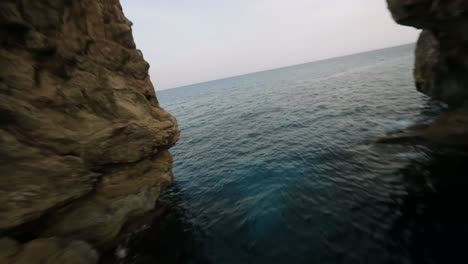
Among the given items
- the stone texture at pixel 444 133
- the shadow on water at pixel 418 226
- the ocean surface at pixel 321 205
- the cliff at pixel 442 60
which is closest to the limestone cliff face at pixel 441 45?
the cliff at pixel 442 60

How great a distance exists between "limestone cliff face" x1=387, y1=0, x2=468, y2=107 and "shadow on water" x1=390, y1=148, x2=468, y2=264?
23.9ft

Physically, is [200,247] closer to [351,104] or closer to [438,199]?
[438,199]

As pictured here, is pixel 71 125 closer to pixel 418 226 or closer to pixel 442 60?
pixel 418 226

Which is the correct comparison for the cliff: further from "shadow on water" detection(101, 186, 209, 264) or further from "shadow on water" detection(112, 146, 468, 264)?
"shadow on water" detection(101, 186, 209, 264)

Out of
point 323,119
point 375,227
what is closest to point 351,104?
point 323,119

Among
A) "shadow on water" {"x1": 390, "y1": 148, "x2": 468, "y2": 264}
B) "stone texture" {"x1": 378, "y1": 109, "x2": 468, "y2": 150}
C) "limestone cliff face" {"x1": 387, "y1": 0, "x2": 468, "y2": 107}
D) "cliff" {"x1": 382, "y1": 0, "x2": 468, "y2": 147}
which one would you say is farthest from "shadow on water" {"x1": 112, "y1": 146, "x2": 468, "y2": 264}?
"limestone cliff face" {"x1": 387, "y1": 0, "x2": 468, "y2": 107}

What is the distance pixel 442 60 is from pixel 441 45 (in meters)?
2.77

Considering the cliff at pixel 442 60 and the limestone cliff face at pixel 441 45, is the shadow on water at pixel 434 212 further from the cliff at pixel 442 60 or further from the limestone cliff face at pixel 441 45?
the limestone cliff face at pixel 441 45

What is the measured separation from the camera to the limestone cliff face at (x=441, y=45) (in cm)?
1034

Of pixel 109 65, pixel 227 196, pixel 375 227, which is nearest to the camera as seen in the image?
pixel 375 227

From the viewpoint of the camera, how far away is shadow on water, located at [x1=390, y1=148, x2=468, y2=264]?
7.57 m

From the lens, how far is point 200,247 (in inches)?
392

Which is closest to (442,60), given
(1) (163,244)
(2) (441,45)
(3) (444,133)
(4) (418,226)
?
(2) (441,45)

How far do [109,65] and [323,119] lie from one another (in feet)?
81.6
